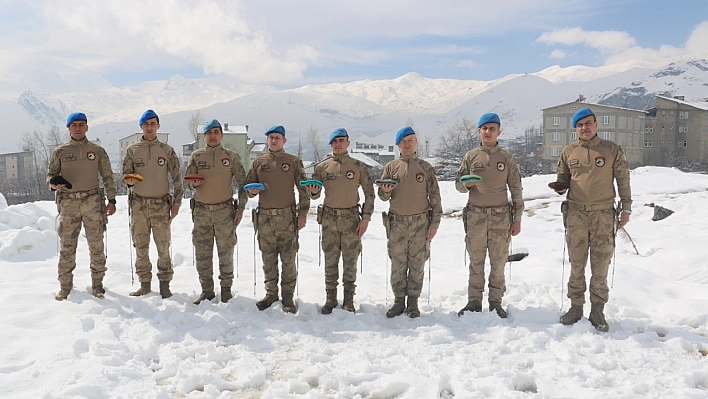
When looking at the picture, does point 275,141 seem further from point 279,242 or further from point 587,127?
point 587,127

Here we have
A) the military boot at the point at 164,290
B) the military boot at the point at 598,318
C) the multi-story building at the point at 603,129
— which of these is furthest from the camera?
the multi-story building at the point at 603,129

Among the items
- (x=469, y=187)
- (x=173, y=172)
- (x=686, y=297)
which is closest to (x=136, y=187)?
(x=173, y=172)

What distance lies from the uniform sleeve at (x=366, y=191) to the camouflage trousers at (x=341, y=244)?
138 millimetres

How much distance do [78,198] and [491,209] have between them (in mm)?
5218

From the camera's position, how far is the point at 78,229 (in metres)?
6.27

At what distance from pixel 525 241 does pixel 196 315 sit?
9311 mm

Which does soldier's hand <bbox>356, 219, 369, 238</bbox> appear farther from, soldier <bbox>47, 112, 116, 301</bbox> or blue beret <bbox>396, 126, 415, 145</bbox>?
soldier <bbox>47, 112, 116, 301</bbox>

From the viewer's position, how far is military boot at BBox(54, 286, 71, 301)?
5.94 m

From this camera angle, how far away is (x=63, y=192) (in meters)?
6.14

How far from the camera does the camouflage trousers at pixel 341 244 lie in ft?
20.4

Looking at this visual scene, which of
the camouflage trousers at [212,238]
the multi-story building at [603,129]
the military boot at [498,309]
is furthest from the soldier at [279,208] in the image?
the multi-story building at [603,129]

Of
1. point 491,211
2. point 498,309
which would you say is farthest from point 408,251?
point 498,309

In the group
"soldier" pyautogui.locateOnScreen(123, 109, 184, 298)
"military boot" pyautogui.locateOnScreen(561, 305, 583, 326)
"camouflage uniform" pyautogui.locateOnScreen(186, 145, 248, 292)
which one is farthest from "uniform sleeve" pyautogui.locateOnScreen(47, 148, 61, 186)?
"military boot" pyautogui.locateOnScreen(561, 305, 583, 326)

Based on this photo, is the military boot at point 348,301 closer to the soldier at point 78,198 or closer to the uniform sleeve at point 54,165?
the soldier at point 78,198
